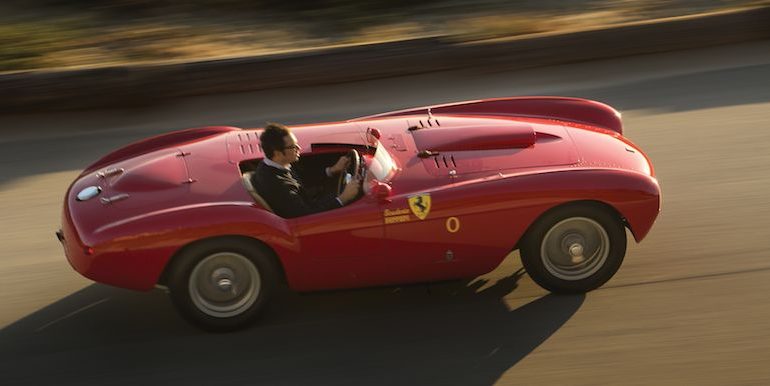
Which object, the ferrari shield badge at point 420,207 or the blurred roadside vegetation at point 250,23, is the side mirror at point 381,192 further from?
the blurred roadside vegetation at point 250,23

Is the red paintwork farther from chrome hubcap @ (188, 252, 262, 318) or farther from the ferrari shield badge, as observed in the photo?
chrome hubcap @ (188, 252, 262, 318)

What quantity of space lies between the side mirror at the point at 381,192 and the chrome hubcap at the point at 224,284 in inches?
29.8

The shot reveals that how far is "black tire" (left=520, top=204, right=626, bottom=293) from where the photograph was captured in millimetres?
5469

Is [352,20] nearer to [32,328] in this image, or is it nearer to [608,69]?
[608,69]

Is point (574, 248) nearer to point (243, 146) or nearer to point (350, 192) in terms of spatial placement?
point (350, 192)

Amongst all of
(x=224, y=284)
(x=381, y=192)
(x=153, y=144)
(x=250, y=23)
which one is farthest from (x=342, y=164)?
(x=250, y=23)

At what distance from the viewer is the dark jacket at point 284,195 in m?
5.31

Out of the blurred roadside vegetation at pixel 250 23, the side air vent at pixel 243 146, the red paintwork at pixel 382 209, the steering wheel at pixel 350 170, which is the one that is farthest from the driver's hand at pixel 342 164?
the blurred roadside vegetation at pixel 250 23

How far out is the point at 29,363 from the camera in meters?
5.27

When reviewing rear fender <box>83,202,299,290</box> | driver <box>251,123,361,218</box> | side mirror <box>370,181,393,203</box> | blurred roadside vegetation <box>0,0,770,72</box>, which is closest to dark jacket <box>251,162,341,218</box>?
driver <box>251,123,361,218</box>

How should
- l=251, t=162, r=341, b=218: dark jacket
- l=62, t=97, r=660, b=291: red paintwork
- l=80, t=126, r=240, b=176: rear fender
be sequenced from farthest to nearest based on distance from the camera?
1. l=80, t=126, r=240, b=176: rear fender
2. l=251, t=162, r=341, b=218: dark jacket
3. l=62, t=97, r=660, b=291: red paintwork

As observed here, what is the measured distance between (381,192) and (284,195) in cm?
53

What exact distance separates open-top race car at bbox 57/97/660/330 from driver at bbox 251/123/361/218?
6 cm

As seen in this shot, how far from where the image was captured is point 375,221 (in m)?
5.25
